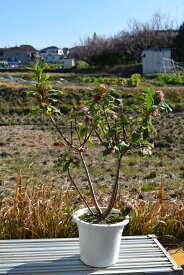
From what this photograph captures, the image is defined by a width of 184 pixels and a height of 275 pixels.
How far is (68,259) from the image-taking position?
7.30 ft

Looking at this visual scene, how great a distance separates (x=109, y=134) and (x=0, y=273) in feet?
2.92

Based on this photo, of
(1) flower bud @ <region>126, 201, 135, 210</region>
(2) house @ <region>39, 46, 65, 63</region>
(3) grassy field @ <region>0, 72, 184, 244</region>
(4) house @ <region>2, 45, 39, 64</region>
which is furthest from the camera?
(2) house @ <region>39, 46, 65, 63</region>

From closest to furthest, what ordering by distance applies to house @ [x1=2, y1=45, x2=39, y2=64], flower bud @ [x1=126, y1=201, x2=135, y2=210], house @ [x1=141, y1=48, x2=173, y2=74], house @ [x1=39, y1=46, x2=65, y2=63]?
1. flower bud @ [x1=126, y1=201, x2=135, y2=210]
2. house @ [x1=141, y1=48, x2=173, y2=74]
3. house @ [x1=2, y1=45, x2=39, y2=64]
4. house @ [x1=39, y1=46, x2=65, y2=63]

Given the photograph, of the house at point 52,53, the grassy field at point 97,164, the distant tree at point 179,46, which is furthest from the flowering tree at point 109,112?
the house at point 52,53

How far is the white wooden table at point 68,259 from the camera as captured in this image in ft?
6.79

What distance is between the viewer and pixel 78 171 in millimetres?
5551

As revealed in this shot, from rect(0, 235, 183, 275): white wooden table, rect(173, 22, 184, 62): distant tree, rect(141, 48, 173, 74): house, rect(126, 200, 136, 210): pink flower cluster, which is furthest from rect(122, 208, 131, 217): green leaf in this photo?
Result: rect(173, 22, 184, 62): distant tree

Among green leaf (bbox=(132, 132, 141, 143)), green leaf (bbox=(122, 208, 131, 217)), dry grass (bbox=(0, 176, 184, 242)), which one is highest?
green leaf (bbox=(132, 132, 141, 143))

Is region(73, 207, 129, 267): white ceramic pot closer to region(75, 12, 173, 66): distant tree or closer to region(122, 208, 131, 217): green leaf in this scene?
region(122, 208, 131, 217): green leaf

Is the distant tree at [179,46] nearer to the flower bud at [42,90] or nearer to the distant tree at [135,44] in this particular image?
the distant tree at [135,44]

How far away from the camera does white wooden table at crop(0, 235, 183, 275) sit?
2.07 meters

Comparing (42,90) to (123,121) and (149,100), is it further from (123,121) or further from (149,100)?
(149,100)

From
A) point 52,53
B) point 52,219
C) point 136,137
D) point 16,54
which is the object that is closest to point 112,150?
point 136,137

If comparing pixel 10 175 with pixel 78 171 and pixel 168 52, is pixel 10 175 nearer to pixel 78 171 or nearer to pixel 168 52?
pixel 78 171
